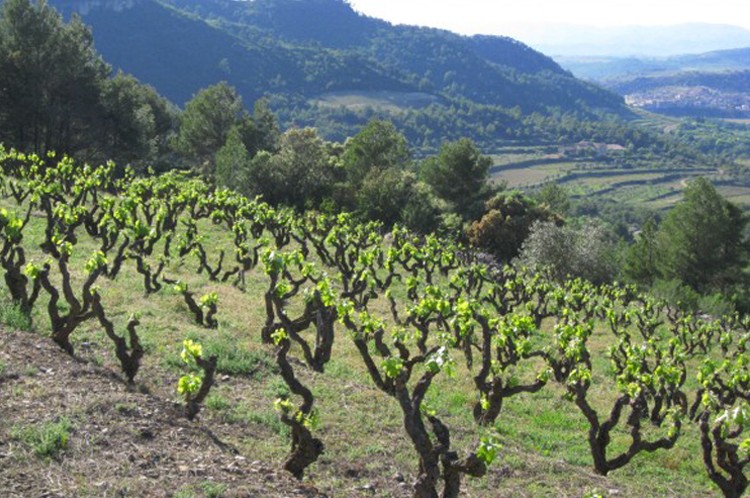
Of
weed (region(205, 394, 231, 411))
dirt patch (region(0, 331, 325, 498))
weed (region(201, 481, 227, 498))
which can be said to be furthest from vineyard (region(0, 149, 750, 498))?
weed (region(201, 481, 227, 498))

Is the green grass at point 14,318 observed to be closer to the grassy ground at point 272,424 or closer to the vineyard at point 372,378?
the grassy ground at point 272,424

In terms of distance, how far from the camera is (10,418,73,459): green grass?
28.8 ft

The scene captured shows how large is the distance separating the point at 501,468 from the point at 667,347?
66.9ft

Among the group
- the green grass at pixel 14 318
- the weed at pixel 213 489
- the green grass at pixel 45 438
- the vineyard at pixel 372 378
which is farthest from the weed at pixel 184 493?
the green grass at pixel 14 318

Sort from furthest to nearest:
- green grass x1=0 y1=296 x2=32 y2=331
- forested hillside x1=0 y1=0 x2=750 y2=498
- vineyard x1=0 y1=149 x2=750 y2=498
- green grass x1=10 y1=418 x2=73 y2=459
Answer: green grass x1=0 y1=296 x2=32 y2=331, vineyard x1=0 y1=149 x2=750 y2=498, forested hillside x1=0 y1=0 x2=750 y2=498, green grass x1=10 y1=418 x2=73 y2=459

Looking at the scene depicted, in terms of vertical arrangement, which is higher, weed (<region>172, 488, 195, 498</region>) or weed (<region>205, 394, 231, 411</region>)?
weed (<region>172, 488, 195, 498</region>)

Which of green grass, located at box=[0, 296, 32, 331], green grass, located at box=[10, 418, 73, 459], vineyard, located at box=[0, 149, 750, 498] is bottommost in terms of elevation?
vineyard, located at box=[0, 149, 750, 498]

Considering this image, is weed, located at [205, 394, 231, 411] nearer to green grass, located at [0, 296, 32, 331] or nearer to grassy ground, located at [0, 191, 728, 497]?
grassy ground, located at [0, 191, 728, 497]

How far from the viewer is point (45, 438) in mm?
8906

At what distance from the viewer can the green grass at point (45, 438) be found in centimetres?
877

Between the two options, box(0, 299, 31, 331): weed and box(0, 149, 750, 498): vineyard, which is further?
box(0, 299, 31, 331): weed

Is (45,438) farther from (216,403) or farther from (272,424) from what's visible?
(272,424)

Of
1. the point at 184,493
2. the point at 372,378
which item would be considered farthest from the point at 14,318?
the point at 372,378

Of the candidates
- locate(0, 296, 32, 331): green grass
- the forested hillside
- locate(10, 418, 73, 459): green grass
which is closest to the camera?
locate(10, 418, 73, 459): green grass
